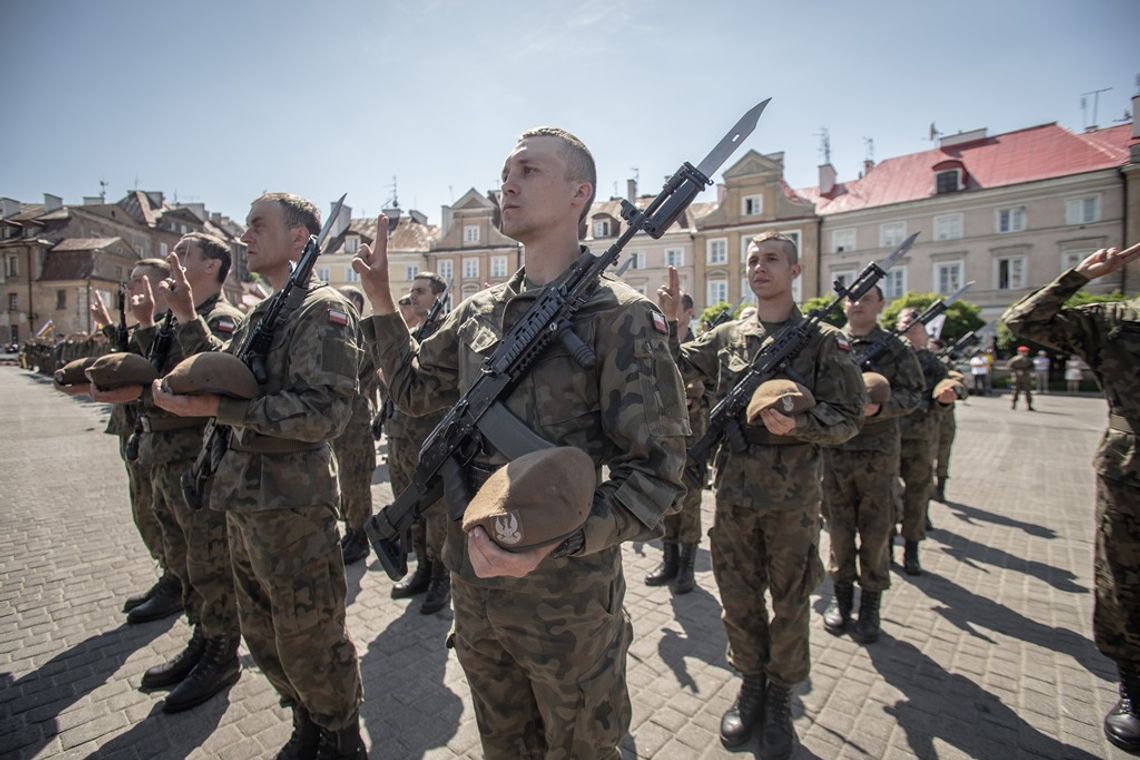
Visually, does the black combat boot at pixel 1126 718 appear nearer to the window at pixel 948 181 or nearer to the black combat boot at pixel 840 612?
the black combat boot at pixel 840 612

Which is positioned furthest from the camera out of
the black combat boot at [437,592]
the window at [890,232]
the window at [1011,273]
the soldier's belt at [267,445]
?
the window at [890,232]

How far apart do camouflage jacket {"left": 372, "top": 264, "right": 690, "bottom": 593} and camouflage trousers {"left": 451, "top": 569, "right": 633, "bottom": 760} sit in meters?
0.08

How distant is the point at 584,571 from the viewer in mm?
1944

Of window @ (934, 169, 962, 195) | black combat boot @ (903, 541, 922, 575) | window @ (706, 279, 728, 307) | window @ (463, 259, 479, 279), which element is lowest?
black combat boot @ (903, 541, 922, 575)

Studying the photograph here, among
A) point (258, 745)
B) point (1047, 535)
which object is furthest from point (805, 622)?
point (1047, 535)

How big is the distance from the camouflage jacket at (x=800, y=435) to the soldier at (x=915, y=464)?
279cm

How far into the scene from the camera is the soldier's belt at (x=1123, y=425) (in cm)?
314

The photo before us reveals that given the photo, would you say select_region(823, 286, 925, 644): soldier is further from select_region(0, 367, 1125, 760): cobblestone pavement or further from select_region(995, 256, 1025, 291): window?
select_region(995, 256, 1025, 291): window

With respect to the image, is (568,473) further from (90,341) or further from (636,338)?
(90,341)

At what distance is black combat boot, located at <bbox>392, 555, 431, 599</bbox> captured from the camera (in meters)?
5.08

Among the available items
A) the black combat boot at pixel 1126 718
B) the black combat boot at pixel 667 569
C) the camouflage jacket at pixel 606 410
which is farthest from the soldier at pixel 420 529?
the black combat boot at pixel 1126 718

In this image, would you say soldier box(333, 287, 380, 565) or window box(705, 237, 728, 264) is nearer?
soldier box(333, 287, 380, 565)

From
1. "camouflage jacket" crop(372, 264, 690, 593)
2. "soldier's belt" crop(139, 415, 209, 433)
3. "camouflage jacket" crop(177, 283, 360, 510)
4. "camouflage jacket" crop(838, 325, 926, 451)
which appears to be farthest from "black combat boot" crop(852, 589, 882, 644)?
"soldier's belt" crop(139, 415, 209, 433)

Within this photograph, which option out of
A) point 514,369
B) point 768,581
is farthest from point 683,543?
point 514,369
